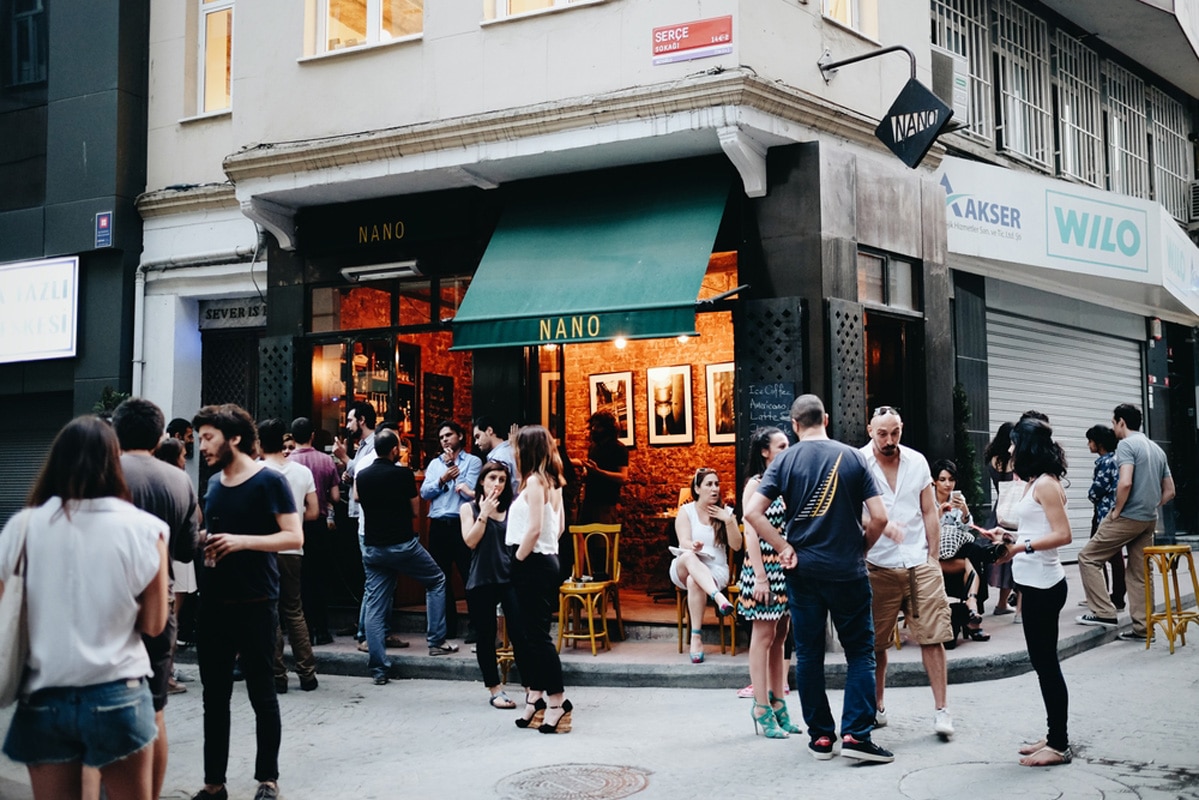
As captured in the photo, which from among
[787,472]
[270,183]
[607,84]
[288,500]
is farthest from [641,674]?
[270,183]

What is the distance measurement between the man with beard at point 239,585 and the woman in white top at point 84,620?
177cm

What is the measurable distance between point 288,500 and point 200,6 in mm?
10411

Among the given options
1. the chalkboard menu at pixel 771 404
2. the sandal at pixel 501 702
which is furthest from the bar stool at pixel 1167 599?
the sandal at pixel 501 702

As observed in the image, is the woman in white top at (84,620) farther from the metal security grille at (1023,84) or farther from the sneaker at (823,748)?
the metal security grille at (1023,84)

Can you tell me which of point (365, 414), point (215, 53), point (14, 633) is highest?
point (215, 53)

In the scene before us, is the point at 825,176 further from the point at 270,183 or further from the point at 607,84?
the point at 270,183

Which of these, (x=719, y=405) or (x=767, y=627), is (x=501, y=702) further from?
(x=719, y=405)

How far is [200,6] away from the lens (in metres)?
14.2

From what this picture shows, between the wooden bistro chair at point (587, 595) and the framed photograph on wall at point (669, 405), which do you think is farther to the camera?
the framed photograph on wall at point (669, 405)

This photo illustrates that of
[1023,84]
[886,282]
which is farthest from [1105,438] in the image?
[1023,84]

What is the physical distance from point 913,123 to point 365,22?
569cm

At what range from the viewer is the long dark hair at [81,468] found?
12.9 ft

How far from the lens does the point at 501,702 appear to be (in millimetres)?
8219

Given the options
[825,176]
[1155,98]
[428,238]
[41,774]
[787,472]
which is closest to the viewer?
[41,774]
